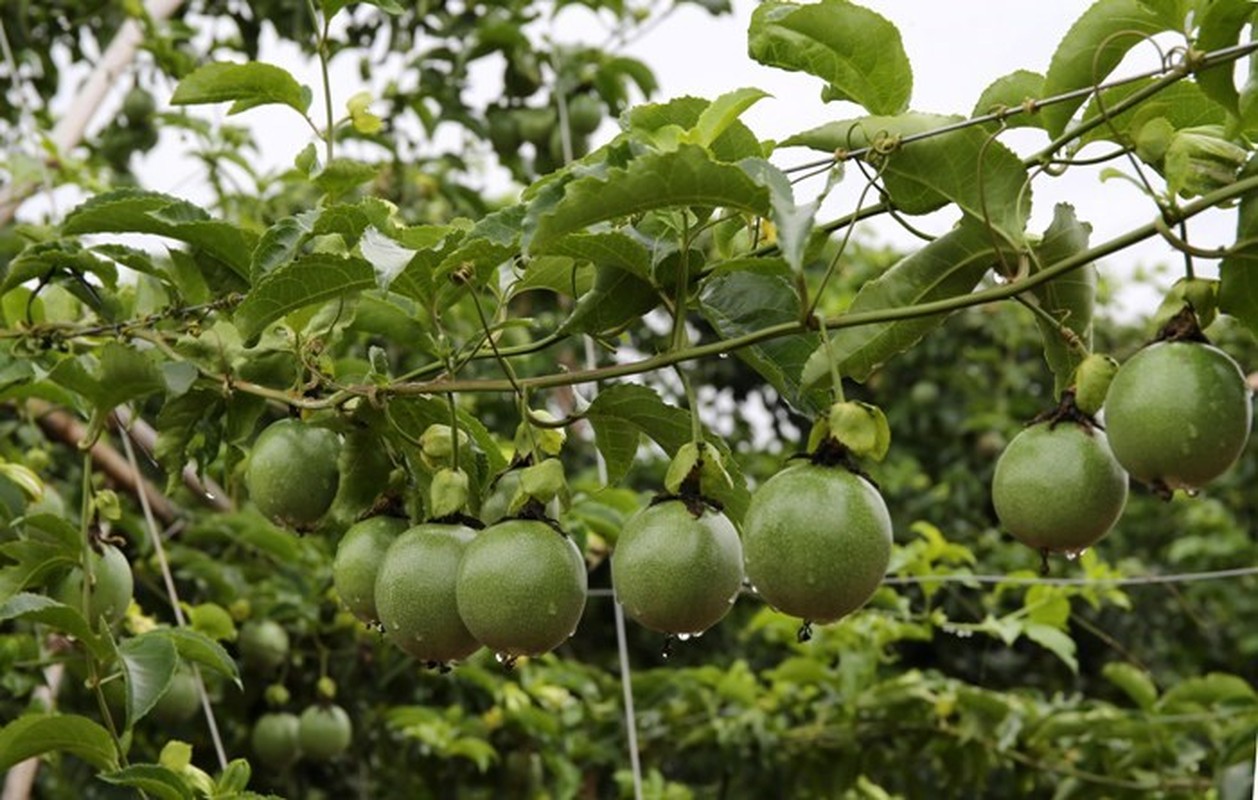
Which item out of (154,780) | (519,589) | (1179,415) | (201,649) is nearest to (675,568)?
(519,589)

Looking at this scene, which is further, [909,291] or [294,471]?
[294,471]

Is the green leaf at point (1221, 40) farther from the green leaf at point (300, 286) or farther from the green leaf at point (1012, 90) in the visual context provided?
the green leaf at point (300, 286)

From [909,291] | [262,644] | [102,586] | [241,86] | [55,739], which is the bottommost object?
[262,644]

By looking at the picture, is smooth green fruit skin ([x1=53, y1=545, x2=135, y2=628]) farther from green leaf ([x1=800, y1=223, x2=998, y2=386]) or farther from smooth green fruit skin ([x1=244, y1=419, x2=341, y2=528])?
green leaf ([x1=800, y1=223, x2=998, y2=386])

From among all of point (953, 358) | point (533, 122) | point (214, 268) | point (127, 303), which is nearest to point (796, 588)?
point (214, 268)

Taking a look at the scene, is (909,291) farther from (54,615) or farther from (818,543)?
(54,615)

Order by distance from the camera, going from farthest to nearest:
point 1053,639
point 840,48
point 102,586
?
point 1053,639 < point 102,586 < point 840,48

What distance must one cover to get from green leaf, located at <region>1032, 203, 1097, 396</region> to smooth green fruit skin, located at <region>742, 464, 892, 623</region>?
183mm

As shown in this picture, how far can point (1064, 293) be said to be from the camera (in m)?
1.13

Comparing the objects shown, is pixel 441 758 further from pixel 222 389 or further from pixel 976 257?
pixel 976 257

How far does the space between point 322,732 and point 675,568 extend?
1813 mm

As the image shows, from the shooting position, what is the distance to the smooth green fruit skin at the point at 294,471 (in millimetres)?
1251

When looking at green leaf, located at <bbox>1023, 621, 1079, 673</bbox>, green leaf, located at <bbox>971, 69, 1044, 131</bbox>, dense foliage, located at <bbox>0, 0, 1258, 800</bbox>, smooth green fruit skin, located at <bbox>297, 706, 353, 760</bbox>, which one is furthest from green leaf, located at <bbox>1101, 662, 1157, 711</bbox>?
green leaf, located at <bbox>971, 69, 1044, 131</bbox>

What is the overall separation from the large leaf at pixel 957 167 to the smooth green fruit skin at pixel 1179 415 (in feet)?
0.50
